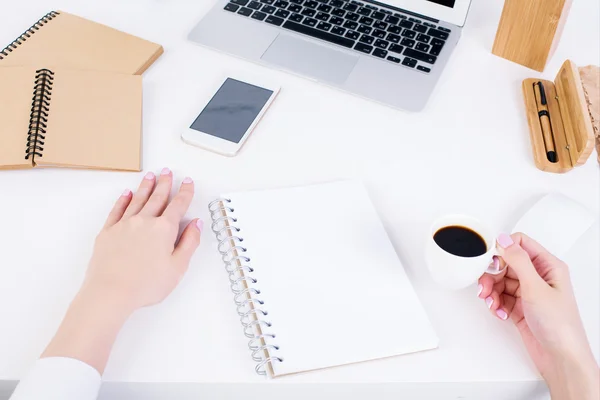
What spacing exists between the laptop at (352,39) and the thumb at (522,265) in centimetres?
33

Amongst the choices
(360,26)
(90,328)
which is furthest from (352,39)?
(90,328)

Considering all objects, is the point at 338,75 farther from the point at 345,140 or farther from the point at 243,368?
the point at 243,368

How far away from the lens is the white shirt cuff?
63 centimetres

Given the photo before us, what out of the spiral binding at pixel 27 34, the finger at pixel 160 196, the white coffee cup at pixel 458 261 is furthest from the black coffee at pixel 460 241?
the spiral binding at pixel 27 34

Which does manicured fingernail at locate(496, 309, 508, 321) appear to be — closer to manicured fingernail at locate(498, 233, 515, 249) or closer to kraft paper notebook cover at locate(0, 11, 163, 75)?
manicured fingernail at locate(498, 233, 515, 249)

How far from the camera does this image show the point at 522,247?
0.74 meters

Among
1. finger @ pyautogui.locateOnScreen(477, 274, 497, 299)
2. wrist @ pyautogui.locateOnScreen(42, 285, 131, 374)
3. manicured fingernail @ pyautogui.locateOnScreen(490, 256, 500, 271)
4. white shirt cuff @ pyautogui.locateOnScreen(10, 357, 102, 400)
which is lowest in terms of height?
white shirt cuff @ pyautogui.locateOnScreen(10, 357, 102, 400)

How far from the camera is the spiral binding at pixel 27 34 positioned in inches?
38.5

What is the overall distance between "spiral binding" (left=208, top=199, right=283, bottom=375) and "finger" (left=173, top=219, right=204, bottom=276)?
0.08 feet

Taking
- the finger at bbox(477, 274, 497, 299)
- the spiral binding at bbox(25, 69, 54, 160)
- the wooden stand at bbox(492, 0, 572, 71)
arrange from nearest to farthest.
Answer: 1. the finger at bbox(477, 274, 497, 299)
2. the spiral binding at bbox(25, 69, 54, 160)
3. the wooden stand at bbox(492, 0, 572, 71)

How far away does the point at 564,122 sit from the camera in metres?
0.92

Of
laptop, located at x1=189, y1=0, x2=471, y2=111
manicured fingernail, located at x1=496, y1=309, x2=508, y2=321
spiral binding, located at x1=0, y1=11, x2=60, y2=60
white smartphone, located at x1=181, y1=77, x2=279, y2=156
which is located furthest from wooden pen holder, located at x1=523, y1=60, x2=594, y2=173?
spiral binding, located at x1=0, y1=11, x2=60, y2=60

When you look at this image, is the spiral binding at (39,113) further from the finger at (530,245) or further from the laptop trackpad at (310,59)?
the finger at (530,245)

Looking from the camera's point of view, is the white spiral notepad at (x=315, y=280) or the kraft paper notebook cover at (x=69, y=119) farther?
the kraft paper notebook cover at (x=69, y=119)
